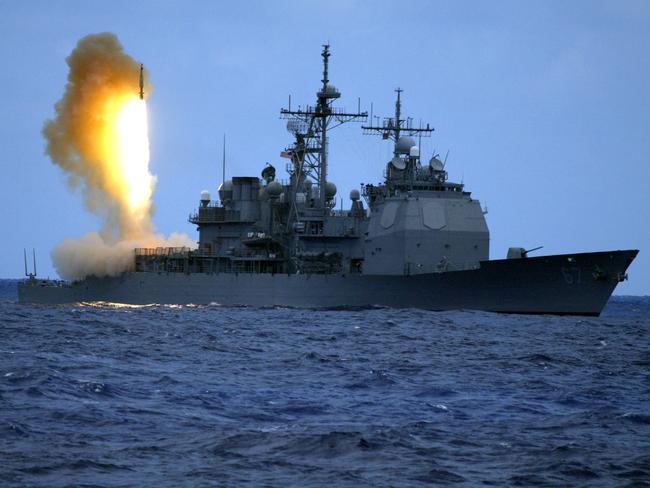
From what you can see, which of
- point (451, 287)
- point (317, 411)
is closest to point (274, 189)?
point (451, 287)

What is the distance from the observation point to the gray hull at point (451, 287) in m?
40.5

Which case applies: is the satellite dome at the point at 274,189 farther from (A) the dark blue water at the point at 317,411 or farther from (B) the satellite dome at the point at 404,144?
(A) the dark blue water at the point at 317,411

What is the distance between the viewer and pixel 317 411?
16.0 m

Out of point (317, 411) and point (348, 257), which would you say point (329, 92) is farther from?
point (317, 411)

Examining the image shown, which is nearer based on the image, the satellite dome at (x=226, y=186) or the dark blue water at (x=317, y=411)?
the dark blue water at (x=317, y=411)

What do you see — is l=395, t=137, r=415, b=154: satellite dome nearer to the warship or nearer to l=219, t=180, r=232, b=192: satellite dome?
the warship

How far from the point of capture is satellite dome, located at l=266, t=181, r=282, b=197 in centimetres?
5181

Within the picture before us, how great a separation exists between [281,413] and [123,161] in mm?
38286

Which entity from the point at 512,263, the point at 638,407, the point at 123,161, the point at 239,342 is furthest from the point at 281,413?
the point at 123,161

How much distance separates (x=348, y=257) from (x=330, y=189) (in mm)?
5090

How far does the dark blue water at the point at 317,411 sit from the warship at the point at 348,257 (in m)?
11.7

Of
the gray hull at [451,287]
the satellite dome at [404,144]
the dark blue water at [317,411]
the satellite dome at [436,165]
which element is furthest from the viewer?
the satellite dome at [404,144]

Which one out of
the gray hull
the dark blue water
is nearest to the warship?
the gray hull

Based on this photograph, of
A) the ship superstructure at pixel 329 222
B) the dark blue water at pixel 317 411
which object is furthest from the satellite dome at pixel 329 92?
the dark blue water at pixel 317 411
